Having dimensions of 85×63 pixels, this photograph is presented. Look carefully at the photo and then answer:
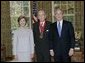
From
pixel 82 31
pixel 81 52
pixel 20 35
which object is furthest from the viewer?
pixel 82 31

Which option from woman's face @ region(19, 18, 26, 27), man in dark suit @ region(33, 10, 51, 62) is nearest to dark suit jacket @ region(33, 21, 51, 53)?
man in dark suit @ region(33, 10, 51, 62)

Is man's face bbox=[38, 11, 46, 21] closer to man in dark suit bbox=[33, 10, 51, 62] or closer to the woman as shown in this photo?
man in dark suit bbox=[33, 10, 51, 62]

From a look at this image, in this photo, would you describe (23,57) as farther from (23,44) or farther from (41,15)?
(41,15)

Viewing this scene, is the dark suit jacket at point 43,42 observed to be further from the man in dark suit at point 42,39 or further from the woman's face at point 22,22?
the woman's face at point 22,22

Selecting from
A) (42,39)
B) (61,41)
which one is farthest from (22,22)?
(61,41)

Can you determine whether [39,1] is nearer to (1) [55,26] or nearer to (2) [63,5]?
(2) [63,5]

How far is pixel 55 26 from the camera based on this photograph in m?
5.18

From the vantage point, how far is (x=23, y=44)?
16.8 feet

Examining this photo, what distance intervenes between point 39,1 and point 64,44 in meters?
5.27

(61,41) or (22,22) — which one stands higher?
(22,22)

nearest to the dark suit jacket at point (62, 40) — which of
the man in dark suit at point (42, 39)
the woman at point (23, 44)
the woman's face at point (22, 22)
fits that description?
the man in dark suit at point (42, 39)

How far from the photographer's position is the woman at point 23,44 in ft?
16.8

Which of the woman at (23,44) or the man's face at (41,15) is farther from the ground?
the man's face at (41,15)

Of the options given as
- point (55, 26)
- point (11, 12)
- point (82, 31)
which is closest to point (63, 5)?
point (82, 31)
